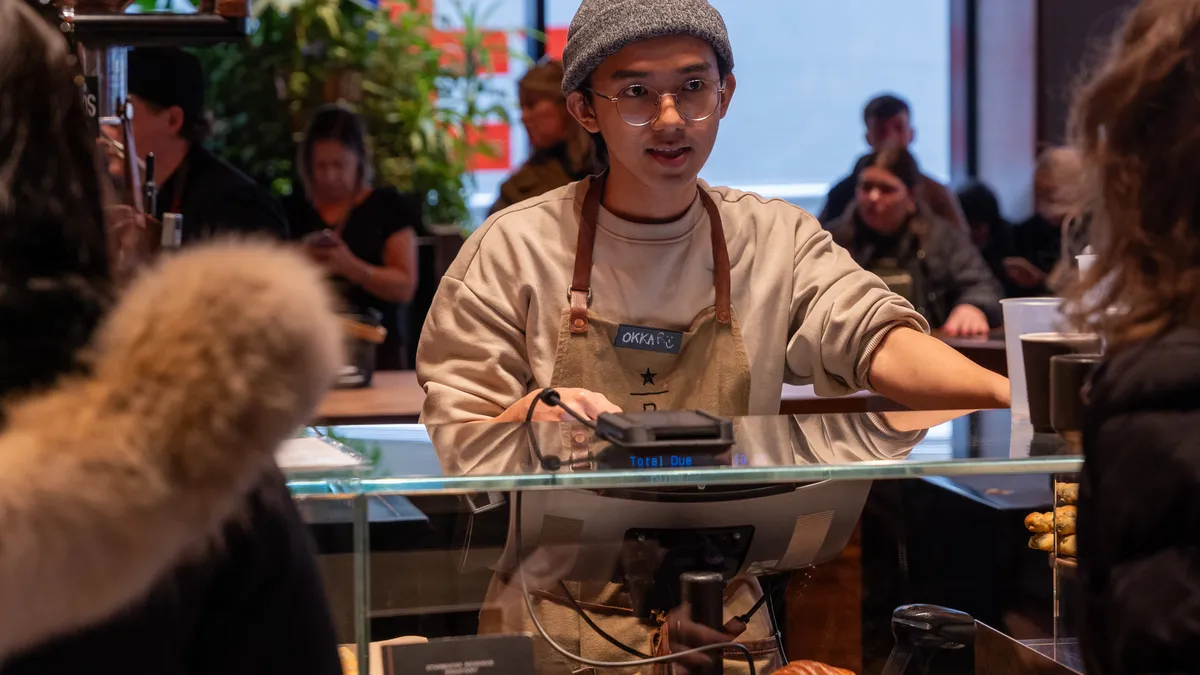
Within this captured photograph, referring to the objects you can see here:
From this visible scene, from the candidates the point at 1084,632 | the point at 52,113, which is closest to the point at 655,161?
the point at 1084,632

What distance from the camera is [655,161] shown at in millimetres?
2066

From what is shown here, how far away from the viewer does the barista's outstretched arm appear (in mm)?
1921

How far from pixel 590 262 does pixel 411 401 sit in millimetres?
1794

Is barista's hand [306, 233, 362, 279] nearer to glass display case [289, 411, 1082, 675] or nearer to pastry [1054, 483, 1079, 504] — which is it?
glass display case [289, 411, 1082, 675]

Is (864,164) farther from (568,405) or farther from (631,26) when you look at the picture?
(568,405)

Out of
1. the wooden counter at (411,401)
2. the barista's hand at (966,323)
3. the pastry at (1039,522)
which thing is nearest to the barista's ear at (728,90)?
the pastry at (1039,522)

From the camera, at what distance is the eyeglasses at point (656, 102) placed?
206cm

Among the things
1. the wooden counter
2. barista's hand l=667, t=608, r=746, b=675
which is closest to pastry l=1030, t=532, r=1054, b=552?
barista's hand l=667, t=608, r=746, b=675

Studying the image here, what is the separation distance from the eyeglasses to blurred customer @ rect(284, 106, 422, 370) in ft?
9.48

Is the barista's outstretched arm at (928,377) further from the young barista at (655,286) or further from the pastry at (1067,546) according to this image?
the pastry at (1067,546)

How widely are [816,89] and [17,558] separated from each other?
8324 mm

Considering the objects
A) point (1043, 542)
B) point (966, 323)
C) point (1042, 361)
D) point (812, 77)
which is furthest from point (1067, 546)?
point (812, 77)

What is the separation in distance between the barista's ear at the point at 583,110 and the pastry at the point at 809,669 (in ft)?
3.35

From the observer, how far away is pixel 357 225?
4.95 metres
